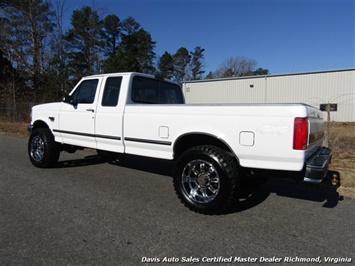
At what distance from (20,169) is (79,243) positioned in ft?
14.2

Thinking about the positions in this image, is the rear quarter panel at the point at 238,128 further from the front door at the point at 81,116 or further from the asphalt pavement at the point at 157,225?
the front door at the point at 81,116

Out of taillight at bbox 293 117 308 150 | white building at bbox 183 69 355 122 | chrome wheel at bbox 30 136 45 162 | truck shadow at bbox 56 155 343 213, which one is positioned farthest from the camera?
white building at bbox 183 69 355 122

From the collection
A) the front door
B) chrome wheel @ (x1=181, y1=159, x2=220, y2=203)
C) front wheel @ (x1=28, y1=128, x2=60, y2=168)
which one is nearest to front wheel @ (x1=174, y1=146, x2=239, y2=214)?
A: chrome wheel @ (x1=181, y1=159, x2=220, y2=203)

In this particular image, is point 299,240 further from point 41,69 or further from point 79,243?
point 41,69

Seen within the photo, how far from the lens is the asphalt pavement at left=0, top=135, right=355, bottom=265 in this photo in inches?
116

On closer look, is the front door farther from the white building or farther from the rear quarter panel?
the white building

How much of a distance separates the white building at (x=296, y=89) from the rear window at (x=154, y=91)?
18.5m

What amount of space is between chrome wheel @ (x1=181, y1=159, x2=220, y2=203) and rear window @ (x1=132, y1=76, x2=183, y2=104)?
189cm

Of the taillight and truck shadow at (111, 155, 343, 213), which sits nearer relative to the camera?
the taillight

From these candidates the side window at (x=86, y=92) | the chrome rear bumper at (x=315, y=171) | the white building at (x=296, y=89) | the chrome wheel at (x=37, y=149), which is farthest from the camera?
the white building at (x=296, y=89)

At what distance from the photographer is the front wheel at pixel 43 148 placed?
6521 millimetres

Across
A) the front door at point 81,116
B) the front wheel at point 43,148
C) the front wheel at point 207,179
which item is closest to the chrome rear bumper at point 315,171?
the front wheel at point 207,179

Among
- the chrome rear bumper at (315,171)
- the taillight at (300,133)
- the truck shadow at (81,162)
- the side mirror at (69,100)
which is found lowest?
the truck shadow at (81,162)

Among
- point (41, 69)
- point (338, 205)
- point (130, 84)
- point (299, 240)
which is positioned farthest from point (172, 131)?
point (41, 69)
